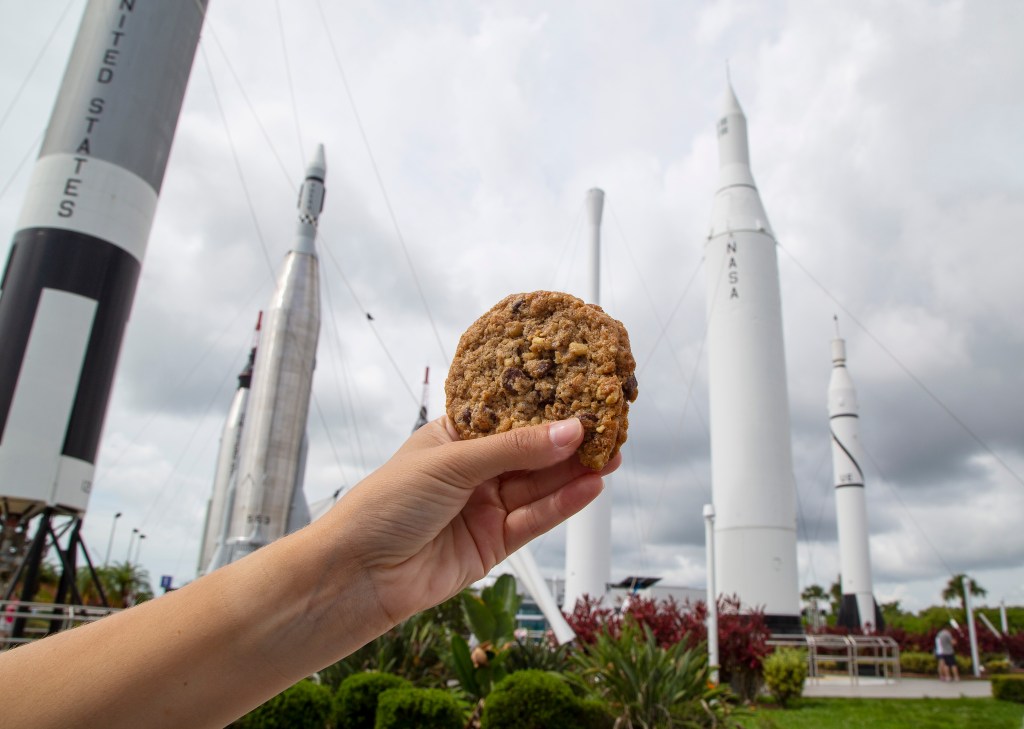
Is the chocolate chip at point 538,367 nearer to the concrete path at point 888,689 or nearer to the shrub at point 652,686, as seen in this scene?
the shrub at point 652,686

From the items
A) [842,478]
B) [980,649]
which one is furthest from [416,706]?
[980,649]

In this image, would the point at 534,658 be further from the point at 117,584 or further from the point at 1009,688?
the point at 117,584

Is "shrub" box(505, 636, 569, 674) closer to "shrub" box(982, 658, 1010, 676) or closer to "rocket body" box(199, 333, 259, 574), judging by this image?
"shrub" box(982, 658, 1010, 676)

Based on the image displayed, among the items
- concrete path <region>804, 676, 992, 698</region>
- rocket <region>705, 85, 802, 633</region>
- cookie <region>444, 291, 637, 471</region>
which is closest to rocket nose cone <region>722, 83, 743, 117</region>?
rocket <region>705, 85, 802, 633</region>

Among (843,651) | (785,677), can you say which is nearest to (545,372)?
(785,677)

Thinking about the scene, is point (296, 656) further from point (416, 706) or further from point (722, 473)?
point (722, 473)

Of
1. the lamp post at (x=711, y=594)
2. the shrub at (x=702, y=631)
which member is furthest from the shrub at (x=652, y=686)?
the shrub at (x=702, y=631)
